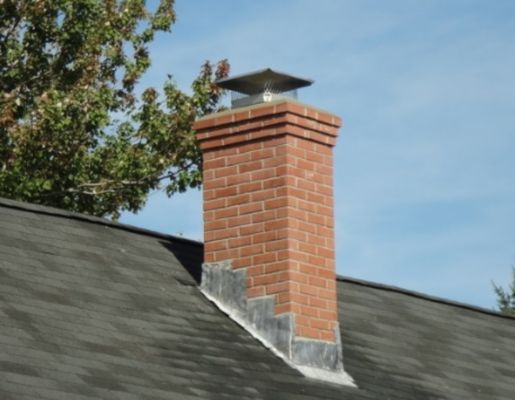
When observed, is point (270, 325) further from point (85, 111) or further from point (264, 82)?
point (85, 111)

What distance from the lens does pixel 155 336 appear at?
13.2 m

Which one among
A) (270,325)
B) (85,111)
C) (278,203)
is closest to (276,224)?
(278,203)

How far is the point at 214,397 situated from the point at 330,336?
2.43 meters

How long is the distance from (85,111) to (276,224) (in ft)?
39.5

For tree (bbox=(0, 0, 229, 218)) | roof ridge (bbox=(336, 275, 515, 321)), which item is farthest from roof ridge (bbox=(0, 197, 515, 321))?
tree (bbox=(0, 0, 229, 218))

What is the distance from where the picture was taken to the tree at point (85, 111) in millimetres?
25891

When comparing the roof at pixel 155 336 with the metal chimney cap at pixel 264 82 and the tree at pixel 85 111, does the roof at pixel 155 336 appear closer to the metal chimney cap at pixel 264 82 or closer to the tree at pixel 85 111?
the metal chimney cap at pixel 264 82

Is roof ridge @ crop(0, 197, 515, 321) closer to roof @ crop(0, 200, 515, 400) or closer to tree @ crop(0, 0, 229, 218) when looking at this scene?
roof @ crop(0, 200, 515, 400)

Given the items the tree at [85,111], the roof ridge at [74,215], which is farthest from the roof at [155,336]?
the tree at [85,111]

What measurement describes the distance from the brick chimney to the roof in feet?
0.80

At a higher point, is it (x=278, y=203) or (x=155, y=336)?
(x=278, y=203)

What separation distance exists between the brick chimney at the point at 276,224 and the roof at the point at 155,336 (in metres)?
0.24

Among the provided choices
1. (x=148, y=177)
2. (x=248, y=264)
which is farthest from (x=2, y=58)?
(x=248, y=264)

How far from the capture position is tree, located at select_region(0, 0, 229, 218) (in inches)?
1019
